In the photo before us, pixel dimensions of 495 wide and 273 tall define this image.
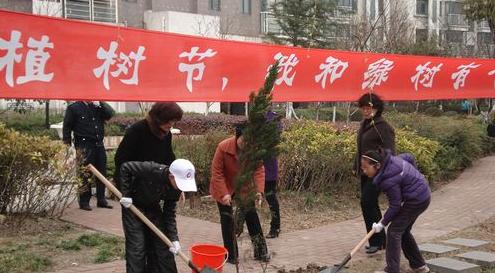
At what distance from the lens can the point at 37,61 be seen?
19.0 feet

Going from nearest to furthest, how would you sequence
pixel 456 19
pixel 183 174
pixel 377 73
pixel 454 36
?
pixel 183 174
pixel 377 73
pixel 454 36
pixel 456 19

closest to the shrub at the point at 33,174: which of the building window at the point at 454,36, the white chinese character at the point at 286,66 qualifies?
the white chinese character at the point at 286,66

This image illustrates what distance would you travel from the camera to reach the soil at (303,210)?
830 cm

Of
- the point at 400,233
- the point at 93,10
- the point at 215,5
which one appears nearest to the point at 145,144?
the point at 400,233

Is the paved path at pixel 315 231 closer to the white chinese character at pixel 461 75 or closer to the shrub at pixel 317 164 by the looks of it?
the shrub at pixel 317 164

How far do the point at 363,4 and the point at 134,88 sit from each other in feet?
106

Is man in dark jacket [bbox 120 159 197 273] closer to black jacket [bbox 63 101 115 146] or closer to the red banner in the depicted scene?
the red banner

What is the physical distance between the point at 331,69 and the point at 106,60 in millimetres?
4311

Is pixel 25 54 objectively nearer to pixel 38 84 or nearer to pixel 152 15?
pixel 38 84

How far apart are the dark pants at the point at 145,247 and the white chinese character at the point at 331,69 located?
5.25 metres

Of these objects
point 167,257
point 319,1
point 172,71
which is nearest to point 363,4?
point 319,1

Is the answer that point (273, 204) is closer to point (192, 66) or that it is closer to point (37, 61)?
point (192, 66)

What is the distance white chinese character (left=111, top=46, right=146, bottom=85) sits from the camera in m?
6.46

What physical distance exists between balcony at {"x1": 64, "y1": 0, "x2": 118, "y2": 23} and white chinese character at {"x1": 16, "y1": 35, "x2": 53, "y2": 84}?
2004 centimetres
